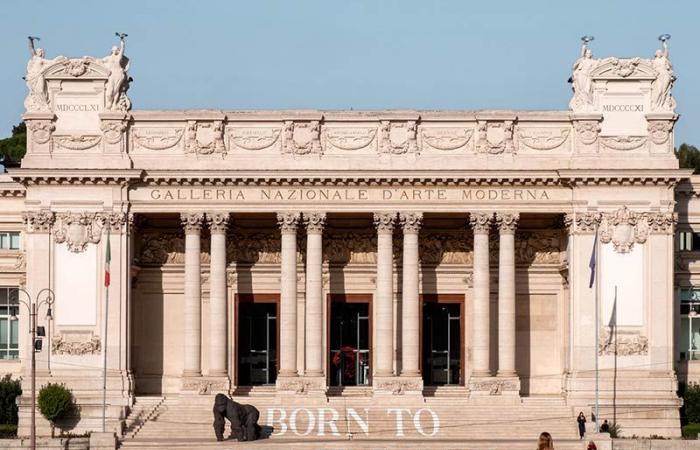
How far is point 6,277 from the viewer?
89.7 metres

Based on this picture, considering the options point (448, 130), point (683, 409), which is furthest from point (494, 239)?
point (683, 409)

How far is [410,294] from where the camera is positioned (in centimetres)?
8569

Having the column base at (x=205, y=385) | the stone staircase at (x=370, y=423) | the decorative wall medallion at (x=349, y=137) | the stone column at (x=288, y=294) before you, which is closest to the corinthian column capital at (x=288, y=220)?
the stone column at (x=288, y=294)

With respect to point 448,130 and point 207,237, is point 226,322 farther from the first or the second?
point 448,130

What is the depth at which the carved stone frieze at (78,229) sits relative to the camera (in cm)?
8469

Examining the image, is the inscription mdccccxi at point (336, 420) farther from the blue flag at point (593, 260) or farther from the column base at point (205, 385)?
the blue flag at point (593, 260)

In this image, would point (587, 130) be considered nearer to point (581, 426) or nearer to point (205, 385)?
point (581, 426)

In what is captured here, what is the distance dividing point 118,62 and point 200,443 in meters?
20.5

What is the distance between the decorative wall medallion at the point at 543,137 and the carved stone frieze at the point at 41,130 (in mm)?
22737

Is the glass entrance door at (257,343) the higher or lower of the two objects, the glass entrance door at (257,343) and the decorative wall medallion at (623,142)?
the lower

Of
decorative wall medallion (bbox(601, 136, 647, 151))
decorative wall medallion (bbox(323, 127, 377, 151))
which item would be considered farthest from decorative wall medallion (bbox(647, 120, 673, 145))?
decorative wall medallion (bbox(323, 127, 377, 151))

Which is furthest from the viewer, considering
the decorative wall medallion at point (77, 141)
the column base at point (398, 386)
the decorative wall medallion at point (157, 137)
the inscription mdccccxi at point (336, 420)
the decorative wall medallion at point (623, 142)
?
the decorative wall medallion at point (157, 137)

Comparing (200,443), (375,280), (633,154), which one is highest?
(633,154)

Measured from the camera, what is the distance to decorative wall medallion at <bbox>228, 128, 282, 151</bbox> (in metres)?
85.8
